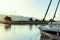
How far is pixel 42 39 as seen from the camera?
36500mm

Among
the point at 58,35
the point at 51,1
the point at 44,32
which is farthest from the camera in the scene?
the point at 51,1

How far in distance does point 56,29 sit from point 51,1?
38.9 feet

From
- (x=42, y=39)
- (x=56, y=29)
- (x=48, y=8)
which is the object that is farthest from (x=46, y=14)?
(x=56, y=29)

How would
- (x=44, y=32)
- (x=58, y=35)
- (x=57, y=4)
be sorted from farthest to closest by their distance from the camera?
(x=57, y=4) → (x=44, y=32) → (x=58, y=35)

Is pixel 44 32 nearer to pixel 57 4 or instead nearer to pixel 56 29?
pixel 56 29

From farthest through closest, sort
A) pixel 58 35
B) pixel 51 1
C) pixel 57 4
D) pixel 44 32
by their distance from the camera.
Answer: pixel 57 4, pixel 51 1, pixel 44 32, pixel 58 35

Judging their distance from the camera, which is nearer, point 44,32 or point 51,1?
point 44,32

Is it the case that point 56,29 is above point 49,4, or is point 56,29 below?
below

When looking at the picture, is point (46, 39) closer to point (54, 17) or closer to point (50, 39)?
point (50, 39)

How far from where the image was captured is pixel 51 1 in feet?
144

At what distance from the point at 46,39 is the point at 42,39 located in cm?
92

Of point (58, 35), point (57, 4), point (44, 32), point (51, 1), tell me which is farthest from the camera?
point (57, 4)

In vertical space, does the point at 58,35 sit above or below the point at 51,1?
below

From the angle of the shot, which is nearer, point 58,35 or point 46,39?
point 58,35
